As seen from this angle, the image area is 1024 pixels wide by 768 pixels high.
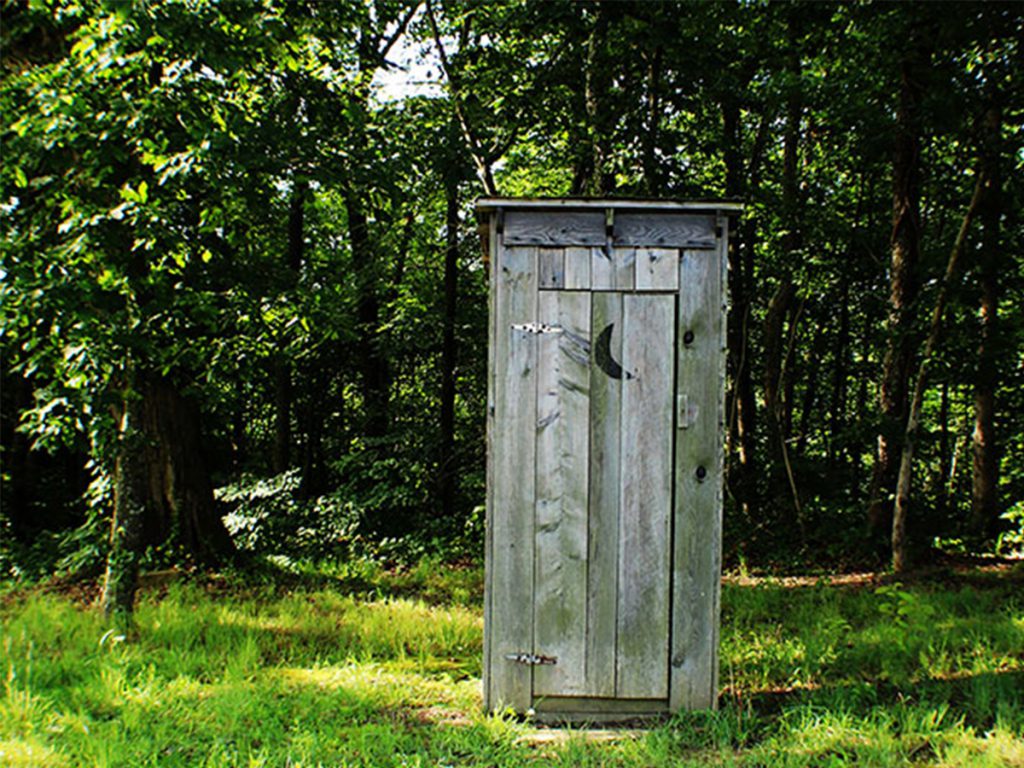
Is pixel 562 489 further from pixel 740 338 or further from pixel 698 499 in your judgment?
pixel 740 338

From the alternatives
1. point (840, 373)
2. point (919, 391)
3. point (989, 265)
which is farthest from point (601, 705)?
point (840, 373)

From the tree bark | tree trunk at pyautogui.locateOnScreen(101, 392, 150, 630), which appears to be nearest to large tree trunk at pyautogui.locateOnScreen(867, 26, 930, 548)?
the tree bark

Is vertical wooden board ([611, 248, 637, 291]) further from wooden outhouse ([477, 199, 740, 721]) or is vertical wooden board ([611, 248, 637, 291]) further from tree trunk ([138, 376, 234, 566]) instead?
tree trunk ([138, 376, 234, 566])

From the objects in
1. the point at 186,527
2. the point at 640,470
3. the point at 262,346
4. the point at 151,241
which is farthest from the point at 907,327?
the point at 186,527

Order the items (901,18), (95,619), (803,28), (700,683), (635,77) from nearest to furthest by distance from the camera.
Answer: (700,683), (95,619), (901,18), (803,28), (635,77)

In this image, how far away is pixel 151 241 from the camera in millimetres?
4605

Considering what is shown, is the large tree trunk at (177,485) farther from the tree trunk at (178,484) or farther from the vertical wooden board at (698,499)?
the vertical wooden board at (698,499)

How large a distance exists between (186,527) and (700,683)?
5.45m

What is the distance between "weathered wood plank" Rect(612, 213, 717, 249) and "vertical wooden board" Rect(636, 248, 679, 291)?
0.12 feet

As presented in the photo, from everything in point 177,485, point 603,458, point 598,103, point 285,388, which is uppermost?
point 598,103

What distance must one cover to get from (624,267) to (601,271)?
4.9 inches

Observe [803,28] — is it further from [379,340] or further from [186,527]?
[186,527]

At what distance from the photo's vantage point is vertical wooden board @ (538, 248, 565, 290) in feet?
13.2

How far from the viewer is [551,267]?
4.02m
